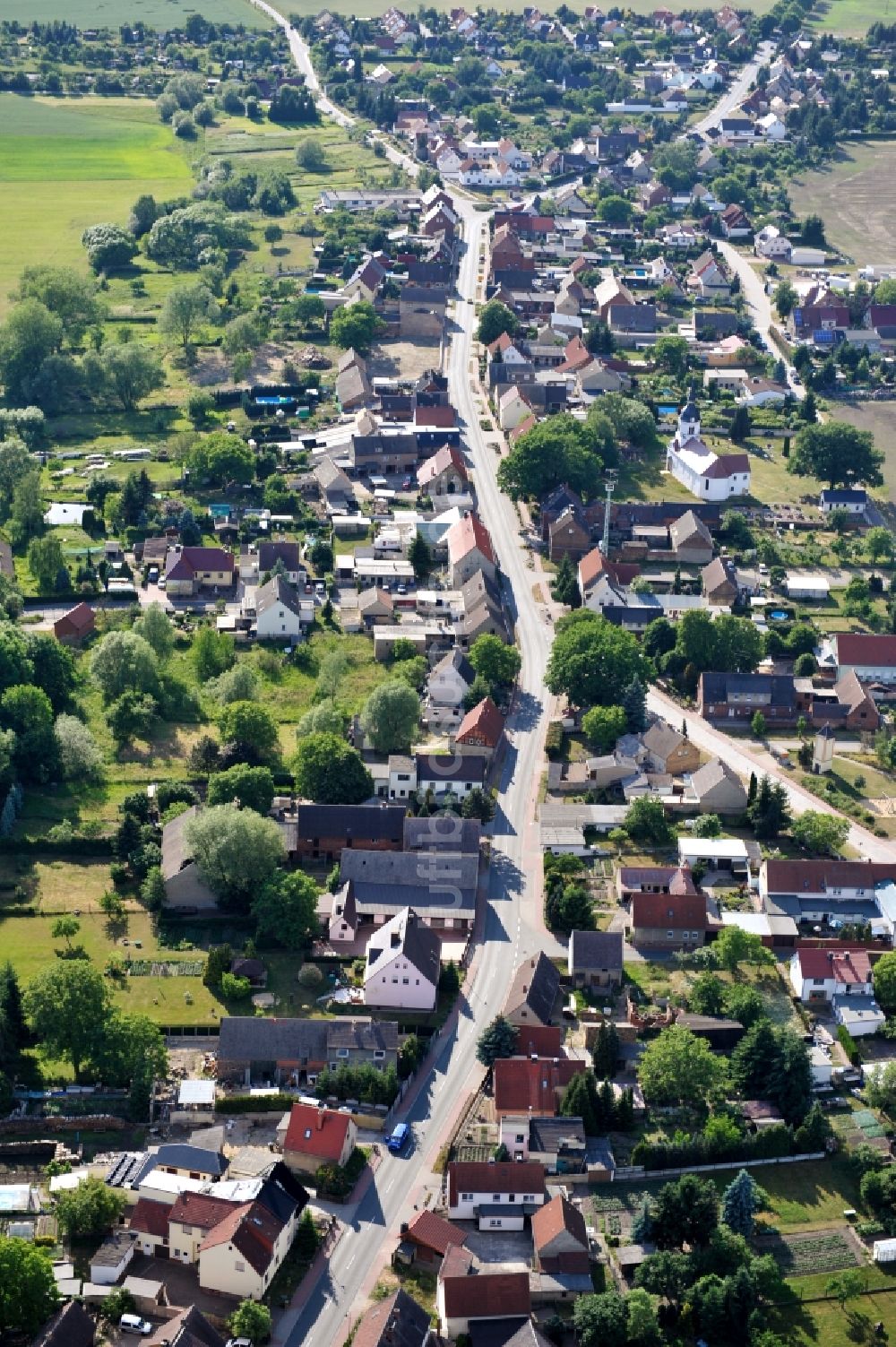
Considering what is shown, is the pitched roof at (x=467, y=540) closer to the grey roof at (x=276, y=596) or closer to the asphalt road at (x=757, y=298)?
the grey roof at (x=276, y=596)

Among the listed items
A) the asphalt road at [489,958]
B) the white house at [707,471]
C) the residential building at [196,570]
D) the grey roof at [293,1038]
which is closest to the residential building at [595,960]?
the asphalt road at [489,958]

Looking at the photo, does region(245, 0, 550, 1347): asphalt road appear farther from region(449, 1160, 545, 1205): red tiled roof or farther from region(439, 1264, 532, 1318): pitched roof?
region(439, 1264, 532, 1318): pitched roof

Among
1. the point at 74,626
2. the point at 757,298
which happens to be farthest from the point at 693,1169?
the point at 757,298

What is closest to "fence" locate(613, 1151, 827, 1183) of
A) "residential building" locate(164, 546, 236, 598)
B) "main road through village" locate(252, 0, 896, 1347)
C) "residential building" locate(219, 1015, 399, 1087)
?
"main road through village" locate(252, 0, 896, 1347)

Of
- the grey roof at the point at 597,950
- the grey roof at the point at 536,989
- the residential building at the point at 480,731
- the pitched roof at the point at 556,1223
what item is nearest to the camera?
the pitched roof at the point at 556,1223

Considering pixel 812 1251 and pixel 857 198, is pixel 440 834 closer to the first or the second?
pixel 812 1251
